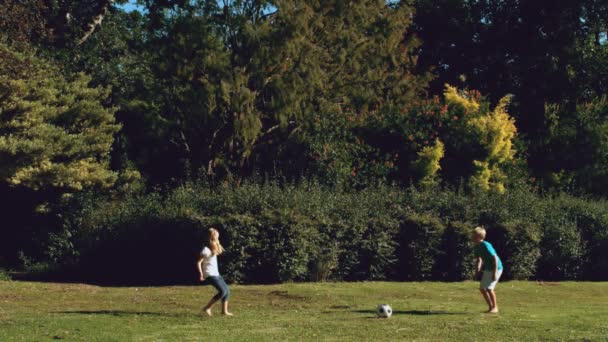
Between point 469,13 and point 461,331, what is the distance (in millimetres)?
32934

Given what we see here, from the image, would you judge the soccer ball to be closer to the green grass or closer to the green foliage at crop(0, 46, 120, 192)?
the green grass

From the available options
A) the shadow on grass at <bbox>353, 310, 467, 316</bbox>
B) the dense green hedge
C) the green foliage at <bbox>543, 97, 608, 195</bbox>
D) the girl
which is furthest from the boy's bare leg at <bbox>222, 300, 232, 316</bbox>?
the green foliage at <bbox>543, 97, 608, 195</bbox>

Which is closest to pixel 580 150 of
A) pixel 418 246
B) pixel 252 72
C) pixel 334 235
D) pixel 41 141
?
pixel 418 246

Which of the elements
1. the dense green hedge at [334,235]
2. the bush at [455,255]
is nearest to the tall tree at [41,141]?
the dense green hedge at [334,235]

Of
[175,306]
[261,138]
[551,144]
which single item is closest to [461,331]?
[175,306]

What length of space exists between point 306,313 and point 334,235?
6810 mm

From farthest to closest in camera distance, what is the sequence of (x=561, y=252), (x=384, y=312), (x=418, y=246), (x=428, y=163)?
1. (x=428, y=163)
2. (x=561, y=252)
3. (x=418, y=246)
4. (x=384, y=312)

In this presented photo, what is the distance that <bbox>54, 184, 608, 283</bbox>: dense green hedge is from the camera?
22.1m

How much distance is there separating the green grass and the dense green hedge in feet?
4.09

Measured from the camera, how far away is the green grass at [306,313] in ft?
43.2

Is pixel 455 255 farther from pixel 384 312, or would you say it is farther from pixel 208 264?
pixel 208 264

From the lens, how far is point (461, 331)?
44.8 feet

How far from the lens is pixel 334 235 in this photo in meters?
23.1

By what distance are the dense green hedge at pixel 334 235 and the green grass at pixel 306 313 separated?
4.09 feet
